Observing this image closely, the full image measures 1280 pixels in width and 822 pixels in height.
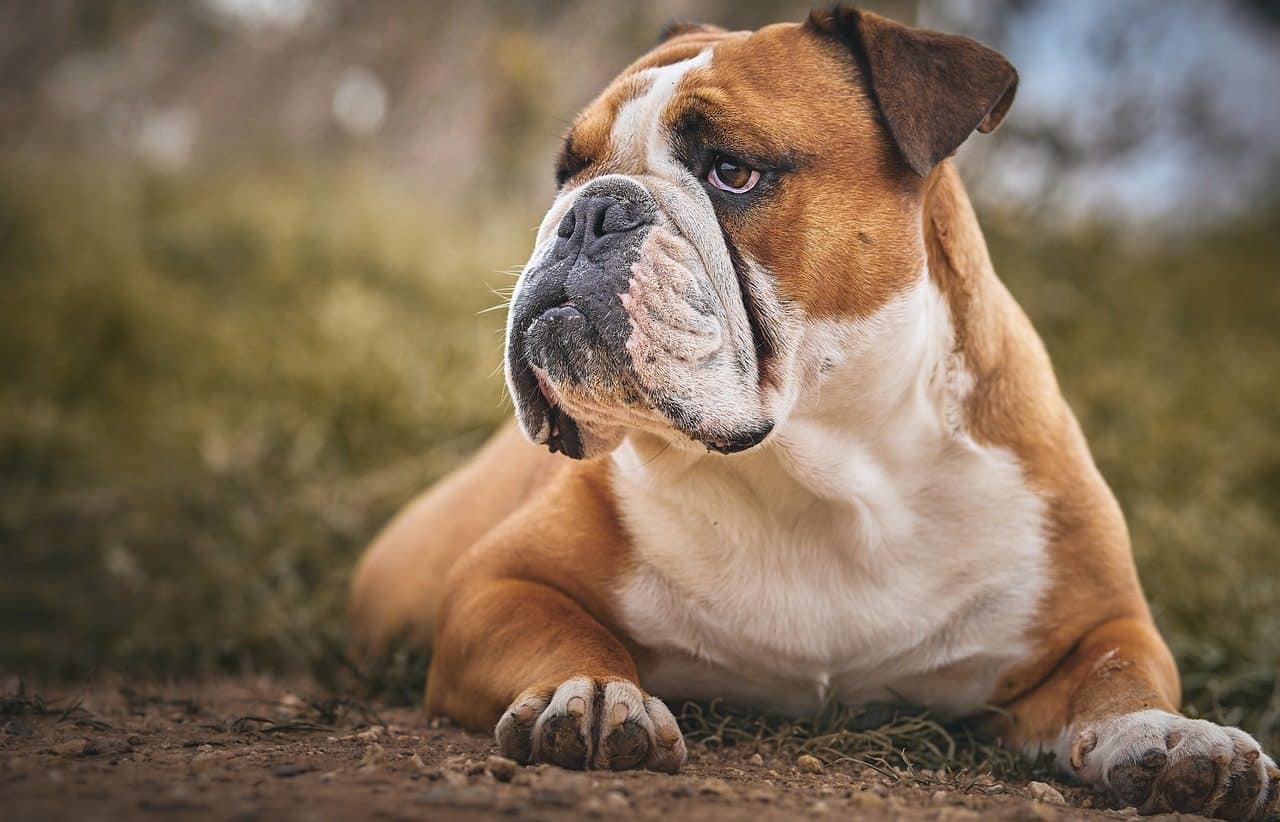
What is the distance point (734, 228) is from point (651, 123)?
0.33 metres

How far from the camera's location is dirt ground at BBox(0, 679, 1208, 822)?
185 centimetres

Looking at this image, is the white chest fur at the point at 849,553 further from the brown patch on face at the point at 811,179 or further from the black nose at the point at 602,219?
the black nose at the point at 602,219

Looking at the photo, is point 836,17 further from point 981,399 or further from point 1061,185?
point 1061,185

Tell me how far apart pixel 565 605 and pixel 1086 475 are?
1.33 metres

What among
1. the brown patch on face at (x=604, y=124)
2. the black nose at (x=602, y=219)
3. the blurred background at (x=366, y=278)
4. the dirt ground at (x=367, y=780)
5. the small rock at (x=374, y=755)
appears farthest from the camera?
the blurred background at (x=366, y=278)

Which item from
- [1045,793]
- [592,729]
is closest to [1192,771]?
[1045,793]

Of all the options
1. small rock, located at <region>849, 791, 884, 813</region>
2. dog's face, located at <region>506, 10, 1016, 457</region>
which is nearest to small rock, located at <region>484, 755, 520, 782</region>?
small rock, located at <region>849, 791, 884, 813</region>

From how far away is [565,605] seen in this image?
292 centimetres

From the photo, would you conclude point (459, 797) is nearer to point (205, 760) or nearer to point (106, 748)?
point (205, 760)

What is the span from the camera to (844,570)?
2.89 metres

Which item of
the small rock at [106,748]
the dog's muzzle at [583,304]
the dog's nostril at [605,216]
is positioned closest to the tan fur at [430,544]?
the dog's muzzle at [583,304]

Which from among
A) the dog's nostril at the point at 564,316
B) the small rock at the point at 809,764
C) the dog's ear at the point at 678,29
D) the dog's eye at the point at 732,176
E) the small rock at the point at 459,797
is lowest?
the small rock at the point at 809,764

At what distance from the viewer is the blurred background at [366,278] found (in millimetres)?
4859

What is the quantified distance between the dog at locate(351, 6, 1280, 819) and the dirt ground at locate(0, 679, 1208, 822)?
182 millimetres
